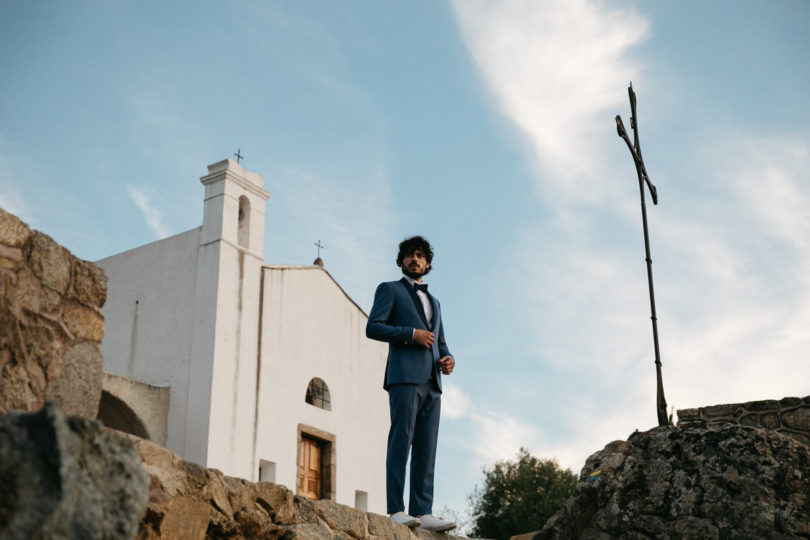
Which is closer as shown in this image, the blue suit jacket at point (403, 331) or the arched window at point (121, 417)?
the blue suit jacket at point (403, 331)

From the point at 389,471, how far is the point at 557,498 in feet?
76.6

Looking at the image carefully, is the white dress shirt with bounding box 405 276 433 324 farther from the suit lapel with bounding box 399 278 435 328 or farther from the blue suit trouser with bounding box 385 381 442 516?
the blue suit trouser with bounding box 385 381 442 516

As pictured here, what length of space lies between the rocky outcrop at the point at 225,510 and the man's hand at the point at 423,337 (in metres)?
0.99

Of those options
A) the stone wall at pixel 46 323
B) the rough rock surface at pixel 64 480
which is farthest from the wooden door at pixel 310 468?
the rough rock surface at pixel 64 480

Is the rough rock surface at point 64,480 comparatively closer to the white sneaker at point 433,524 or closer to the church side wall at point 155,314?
the white sneaker at point 433,524

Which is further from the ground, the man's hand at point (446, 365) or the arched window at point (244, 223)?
the arched window at point (244, 223)

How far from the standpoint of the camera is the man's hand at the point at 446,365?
16.7 feet

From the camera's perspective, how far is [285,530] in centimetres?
361

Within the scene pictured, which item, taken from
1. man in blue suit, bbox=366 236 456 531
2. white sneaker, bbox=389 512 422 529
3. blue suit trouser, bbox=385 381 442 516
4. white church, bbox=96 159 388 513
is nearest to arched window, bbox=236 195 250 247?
white church, bbox=96 159 388 513

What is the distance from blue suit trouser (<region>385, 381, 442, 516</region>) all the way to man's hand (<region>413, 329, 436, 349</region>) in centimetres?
24

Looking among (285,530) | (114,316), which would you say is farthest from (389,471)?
(114,316)

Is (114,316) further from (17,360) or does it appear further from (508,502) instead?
(17,360)

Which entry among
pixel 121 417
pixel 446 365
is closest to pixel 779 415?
pixel 446 365

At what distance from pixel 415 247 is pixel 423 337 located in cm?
61
